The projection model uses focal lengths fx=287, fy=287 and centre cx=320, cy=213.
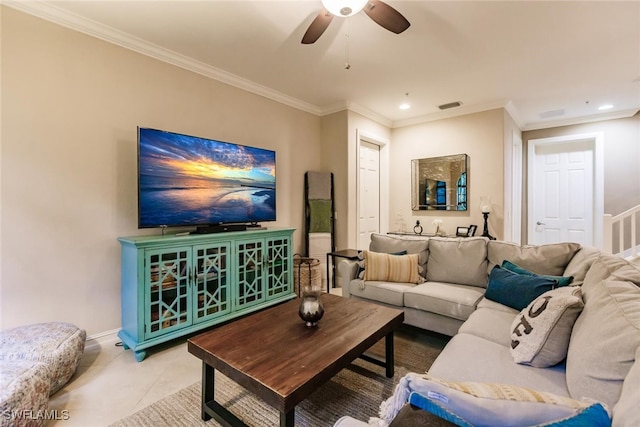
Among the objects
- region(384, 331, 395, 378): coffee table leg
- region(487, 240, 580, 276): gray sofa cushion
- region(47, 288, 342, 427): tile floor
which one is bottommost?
region(47, 288, 342, 427): tile floor

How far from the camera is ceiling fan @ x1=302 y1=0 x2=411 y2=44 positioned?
1718 millimetres

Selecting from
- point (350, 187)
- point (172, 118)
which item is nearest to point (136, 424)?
point (172, 118)

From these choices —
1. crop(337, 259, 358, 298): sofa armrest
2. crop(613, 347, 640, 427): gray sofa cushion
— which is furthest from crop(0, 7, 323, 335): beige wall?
crop(613, 347, 640, 427): gray sofa cushion

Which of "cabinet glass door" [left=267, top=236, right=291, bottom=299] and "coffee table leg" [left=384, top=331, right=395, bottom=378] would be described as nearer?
"coffee table leg" [left=384, top=331, right=395, bottom=378]

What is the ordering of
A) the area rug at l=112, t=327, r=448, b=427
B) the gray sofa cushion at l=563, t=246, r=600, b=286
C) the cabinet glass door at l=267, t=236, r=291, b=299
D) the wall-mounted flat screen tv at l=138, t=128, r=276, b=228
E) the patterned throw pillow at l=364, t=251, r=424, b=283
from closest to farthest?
the area rug at l=112, t=327, r=448, b=427 → the gray sofa cushion at l=563, t=246, r=600, b=286 → the wall-mounted flat screen tv at l=138, t=128, r=276, b=228 → the patterned throw pillow at l=364, t=251, r=424, b=283 → the cabinet glass door at l=267, t=236, r=291, b=299

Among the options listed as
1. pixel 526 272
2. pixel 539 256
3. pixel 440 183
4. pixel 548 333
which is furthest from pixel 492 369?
pixel 440 183

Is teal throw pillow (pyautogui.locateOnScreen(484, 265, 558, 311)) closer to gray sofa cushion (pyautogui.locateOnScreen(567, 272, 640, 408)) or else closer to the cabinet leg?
gray sofa cushion (pyautogui.locateOnScreen(567, 272, 640, 408))

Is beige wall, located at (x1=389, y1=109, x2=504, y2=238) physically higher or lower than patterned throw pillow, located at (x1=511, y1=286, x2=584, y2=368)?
higher

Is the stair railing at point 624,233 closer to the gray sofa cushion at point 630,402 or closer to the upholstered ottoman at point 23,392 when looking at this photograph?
the gray sofa cushion at point 630,402

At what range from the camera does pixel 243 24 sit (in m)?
2.36

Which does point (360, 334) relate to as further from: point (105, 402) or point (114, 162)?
point (114, 162)

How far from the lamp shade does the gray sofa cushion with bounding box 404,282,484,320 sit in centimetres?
214

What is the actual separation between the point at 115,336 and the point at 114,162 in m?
1.51

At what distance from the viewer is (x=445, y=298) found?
2.30m
